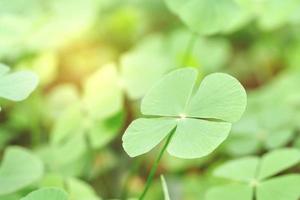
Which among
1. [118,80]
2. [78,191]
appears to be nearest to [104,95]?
[118,80]

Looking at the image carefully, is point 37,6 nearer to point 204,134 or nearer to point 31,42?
point 31,42

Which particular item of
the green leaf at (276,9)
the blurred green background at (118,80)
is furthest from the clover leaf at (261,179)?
the green leaf at (276,9)

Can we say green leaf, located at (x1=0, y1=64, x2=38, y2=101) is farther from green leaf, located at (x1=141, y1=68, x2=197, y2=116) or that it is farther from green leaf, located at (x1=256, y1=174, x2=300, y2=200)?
green leaf, located at (x1=256, y1=174, x2=300, y2=200)

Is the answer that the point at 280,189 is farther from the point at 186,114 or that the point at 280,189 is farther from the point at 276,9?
the point at 276,9

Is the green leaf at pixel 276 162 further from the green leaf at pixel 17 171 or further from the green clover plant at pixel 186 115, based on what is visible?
the green leaf at pixel 17 171

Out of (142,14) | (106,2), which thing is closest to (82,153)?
(106,2)

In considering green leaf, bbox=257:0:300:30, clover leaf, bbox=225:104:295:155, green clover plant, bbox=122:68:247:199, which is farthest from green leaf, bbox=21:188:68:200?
green leaf, bbox=257:0:300:30
